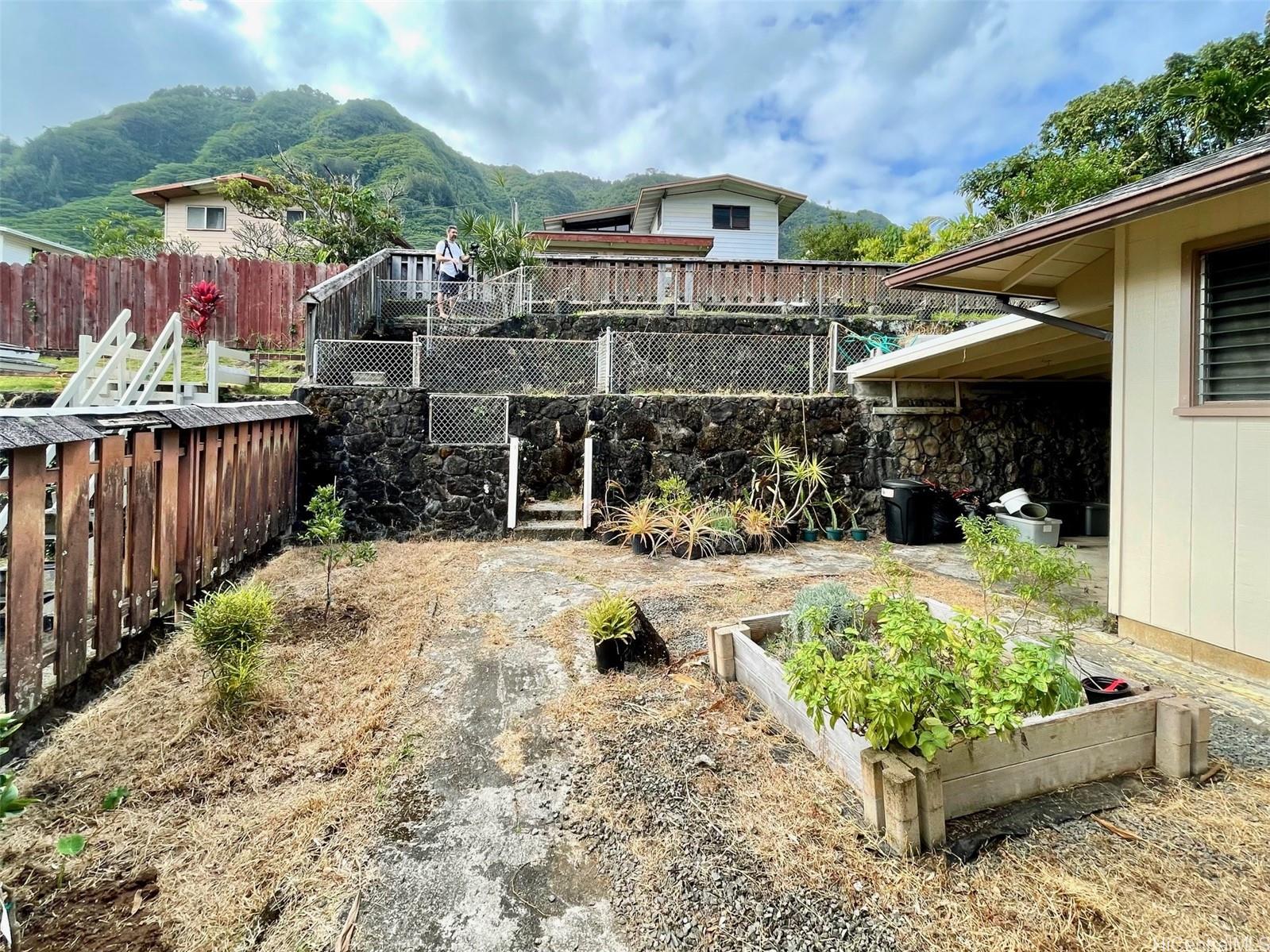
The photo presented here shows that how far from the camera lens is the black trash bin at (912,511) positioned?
7535 millimetres

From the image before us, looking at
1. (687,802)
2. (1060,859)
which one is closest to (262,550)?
(687,802)

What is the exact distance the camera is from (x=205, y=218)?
813 inches

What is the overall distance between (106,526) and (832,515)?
743cm

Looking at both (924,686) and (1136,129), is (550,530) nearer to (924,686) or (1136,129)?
(924,686)

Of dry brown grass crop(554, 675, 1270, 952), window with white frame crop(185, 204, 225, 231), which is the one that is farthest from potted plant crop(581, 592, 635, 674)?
window with white frame crop(185, 204, 225, 231)

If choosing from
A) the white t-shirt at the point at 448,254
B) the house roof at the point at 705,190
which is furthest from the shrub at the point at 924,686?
the house roof at the point at 705,190

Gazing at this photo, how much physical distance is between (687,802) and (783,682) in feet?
2.59

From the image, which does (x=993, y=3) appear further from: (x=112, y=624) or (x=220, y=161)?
(x=220, y=161)

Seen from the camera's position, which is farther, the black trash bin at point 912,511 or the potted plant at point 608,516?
the black trash bin at point 912,511

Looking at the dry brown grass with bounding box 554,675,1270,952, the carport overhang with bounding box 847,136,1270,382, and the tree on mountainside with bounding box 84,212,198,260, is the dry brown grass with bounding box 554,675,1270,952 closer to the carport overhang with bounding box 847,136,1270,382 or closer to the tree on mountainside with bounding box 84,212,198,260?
the carport overhang with bounding box 847,136,1270,382

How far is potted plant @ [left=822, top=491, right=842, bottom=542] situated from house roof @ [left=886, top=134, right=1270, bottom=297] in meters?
3.71

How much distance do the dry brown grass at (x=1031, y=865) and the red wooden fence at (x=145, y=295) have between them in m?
11.6

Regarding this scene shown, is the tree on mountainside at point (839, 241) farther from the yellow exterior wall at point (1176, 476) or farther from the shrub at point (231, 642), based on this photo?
the shrub at point (231, 642)

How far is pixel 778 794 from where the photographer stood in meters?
2.23
